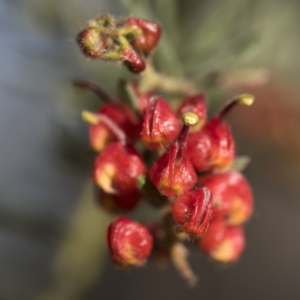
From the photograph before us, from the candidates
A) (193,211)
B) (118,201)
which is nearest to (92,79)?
(118,201)

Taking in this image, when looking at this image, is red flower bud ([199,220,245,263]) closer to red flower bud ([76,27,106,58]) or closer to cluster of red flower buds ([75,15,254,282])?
cluster of red flower buds ([75,15,254,282])

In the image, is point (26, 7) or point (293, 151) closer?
point (26, 7)

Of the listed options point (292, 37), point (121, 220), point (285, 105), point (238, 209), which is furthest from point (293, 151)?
point (121, 220)

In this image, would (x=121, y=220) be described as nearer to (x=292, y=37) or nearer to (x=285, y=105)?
(x=285, y=105)

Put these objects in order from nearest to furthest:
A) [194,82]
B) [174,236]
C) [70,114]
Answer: [174,236]
[194,82]
[70,114]

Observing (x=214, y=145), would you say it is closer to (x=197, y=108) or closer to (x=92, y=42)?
(x=197, y=108)

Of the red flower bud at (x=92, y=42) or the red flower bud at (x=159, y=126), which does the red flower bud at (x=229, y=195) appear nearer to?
the red flower bud at (x=159, y=126)
